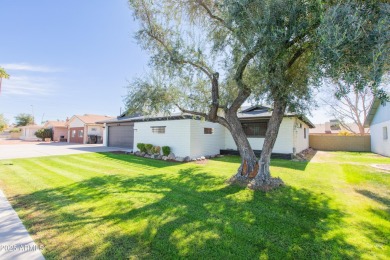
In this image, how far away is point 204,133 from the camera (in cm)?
1331

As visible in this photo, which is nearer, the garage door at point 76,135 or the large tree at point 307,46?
the large tree at point 307,46

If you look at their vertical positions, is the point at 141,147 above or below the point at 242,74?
below

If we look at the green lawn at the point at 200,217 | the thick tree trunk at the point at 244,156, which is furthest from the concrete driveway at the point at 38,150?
the thick tree trunk at the point at 244,156

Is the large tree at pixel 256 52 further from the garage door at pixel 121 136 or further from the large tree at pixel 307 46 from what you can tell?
the garage door at pixel 121 136

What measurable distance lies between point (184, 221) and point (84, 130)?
27.3 m

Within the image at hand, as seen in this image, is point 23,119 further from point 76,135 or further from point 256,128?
point 256,128

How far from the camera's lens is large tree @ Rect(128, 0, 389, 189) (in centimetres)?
337

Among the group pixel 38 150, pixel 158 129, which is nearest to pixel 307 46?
pixel 158 129

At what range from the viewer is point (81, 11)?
974 centimetres

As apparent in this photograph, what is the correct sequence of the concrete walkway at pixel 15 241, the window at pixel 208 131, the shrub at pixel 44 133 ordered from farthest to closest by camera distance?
the shrub at pixel 44 133 → the window at pixel 208 131 → the concrete walkway at pixel 15 241

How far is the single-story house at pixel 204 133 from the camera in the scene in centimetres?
1237

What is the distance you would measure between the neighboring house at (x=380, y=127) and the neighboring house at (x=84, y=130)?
29500mm

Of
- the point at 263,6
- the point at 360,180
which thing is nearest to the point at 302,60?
the point at 263,6

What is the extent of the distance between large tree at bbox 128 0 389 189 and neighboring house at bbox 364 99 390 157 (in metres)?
11.7
